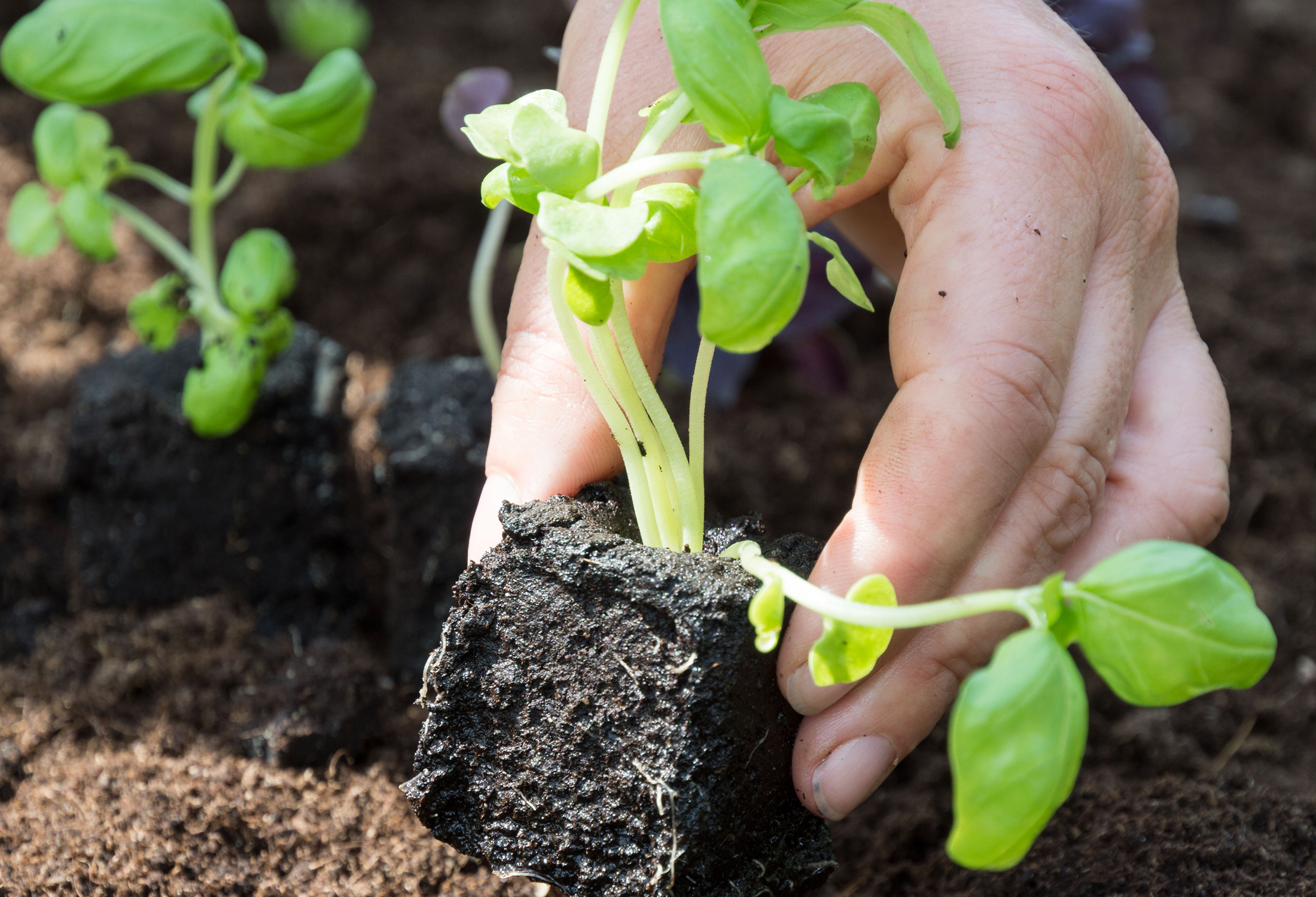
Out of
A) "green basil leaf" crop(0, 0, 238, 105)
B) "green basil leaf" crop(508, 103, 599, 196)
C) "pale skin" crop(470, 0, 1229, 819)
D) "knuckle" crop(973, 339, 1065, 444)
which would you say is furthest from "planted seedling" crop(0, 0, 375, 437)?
"knuckle" crop(973, 339, 1065, 444)

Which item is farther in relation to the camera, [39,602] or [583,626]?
[39,602]

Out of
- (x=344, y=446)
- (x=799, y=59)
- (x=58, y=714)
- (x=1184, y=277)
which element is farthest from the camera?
(x=1184, y=277)

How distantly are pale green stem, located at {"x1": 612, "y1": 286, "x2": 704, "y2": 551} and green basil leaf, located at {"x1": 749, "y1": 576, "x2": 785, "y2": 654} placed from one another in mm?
198

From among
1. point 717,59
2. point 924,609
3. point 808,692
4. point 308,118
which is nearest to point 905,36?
point 717,59

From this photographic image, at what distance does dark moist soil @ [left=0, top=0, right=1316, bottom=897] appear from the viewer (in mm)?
1052

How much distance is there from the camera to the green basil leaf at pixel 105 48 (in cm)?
116

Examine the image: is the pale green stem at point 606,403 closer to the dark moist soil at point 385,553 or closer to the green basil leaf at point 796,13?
the green basil leaf at point 796,13

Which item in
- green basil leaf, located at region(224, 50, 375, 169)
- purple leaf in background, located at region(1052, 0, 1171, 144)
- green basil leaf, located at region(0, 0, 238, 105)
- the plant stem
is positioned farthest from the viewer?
purple leaf in background, located at region(1052, 0, 1171, 144)

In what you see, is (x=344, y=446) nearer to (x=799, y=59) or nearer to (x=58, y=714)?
(x=58, y=714)

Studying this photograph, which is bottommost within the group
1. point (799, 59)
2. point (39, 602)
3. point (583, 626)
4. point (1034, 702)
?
point (39, 602)

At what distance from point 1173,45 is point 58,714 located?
3.55m

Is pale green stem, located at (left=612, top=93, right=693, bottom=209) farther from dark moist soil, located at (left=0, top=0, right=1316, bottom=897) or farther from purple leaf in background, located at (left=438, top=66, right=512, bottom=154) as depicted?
purple leaf in background, located at (left=438, top=66, right=512, bottom=154)

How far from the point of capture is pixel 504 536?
942 millimetres

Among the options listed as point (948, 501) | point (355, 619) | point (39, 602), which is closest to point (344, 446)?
point (355, 619)
